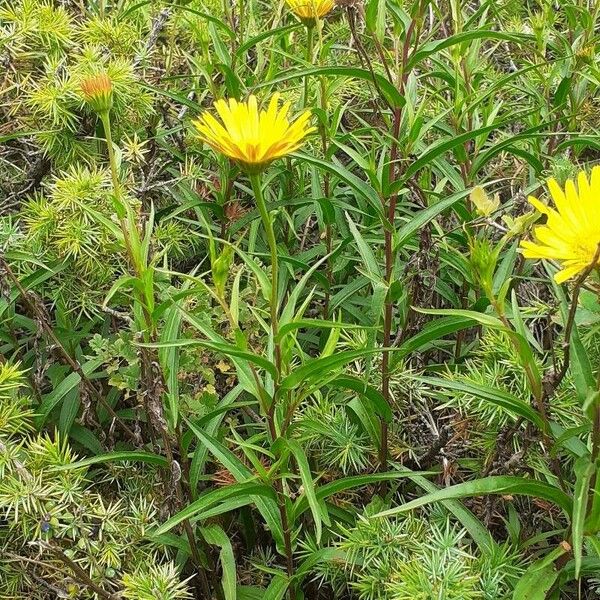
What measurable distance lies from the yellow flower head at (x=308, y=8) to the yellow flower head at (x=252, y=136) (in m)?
0.34

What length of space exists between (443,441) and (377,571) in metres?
0.28

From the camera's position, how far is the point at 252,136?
0.96 m

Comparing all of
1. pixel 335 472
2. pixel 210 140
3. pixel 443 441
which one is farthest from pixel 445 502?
pixel 210 140

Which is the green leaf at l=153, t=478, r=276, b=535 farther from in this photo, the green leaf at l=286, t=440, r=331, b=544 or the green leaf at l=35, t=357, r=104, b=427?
the green leaf at l=35, t=357, r=104, b=427

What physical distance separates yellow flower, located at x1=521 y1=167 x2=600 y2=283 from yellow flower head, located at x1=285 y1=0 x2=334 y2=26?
59 centimetres

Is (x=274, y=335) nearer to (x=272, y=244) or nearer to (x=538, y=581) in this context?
(x=272, y=244)

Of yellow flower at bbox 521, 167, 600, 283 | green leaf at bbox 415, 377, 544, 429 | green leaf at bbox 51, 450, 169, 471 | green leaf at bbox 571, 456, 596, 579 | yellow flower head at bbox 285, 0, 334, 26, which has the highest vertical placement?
yellow flower head at bbox 285, 0, 334, 26

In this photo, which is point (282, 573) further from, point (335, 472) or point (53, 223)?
point (53, 223)

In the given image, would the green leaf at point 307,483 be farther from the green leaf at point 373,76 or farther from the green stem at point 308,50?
the green stem at point 308,50

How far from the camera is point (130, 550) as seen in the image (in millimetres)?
1149

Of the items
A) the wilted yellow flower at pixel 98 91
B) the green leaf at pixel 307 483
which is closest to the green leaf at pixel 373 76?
the wilted yellow flower at pixel 98 91

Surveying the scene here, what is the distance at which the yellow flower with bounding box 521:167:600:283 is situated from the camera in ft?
2.63

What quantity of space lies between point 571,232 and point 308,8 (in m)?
0.67

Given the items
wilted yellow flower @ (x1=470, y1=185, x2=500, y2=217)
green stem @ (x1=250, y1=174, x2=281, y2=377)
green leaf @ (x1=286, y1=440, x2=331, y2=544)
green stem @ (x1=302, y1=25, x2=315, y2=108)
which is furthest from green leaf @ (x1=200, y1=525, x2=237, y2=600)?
green stem @ (x1=302, y1=25, x2=315, y2=108)
